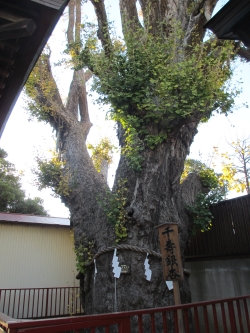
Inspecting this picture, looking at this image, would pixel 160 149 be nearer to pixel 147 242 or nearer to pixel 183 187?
pixel 183 187

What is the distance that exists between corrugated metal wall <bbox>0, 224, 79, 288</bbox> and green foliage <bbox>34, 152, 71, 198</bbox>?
4.01m

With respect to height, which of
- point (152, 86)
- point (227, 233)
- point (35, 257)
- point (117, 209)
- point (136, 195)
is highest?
point (152, 86)

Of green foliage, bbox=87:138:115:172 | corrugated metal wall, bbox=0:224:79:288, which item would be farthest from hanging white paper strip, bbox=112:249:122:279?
green foliage, bbox=87:138:115:172

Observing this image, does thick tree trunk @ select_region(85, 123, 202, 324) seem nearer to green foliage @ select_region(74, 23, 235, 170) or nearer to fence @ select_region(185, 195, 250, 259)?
green foliage @ select_region(74, 23, 235, 170)

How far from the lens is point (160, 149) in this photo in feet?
18.7

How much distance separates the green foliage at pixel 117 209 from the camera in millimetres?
5172

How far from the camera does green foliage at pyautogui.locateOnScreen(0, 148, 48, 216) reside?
53.8 feet

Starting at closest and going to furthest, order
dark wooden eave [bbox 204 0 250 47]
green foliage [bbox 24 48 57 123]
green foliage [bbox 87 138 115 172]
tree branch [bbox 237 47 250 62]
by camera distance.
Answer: dark wooden eave [bbox 204 0 250 47] → tree branch [bbox 237 47 250 62] → green foliage [bbox 24 48 57 123] → green foliage [bbox 87 138 115 172]

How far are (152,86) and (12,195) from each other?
43.7 ft

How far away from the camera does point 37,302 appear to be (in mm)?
8844

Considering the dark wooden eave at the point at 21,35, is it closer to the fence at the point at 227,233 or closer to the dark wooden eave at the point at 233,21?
the dark wooden eave at the point at 233,21

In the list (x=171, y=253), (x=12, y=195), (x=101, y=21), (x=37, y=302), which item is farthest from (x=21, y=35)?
(x=12, y=195)

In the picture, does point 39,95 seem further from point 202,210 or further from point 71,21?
point 202,210

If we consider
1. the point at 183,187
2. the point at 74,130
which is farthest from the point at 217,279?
the point at 74,130
